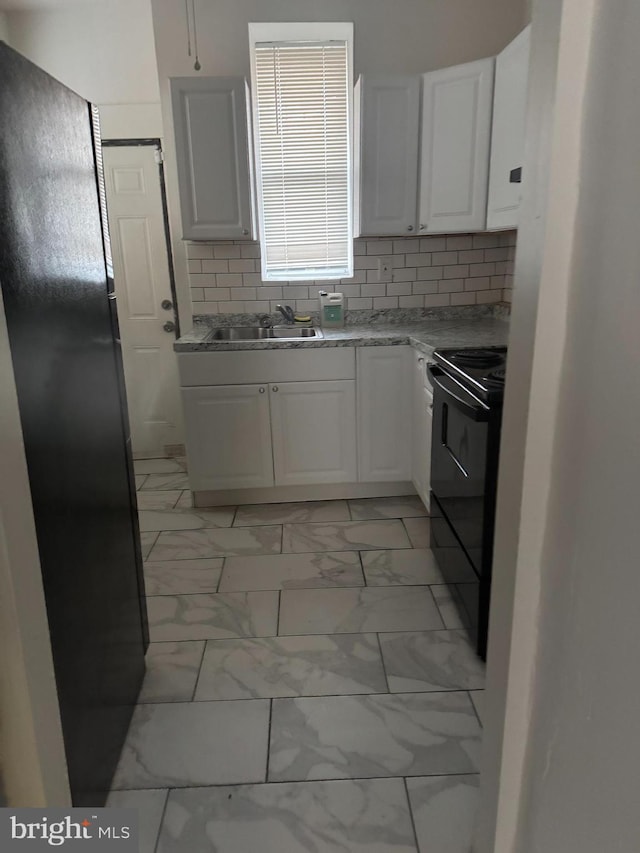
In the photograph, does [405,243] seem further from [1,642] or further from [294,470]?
[1,642]

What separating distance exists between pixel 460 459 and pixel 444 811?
1105 mm

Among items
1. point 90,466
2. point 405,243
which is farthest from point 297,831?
point 405,243

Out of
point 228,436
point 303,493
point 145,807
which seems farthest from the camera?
point 303,493

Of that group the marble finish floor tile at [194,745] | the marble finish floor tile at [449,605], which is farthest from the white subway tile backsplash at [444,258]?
the marble finish floor tile at [194,745]

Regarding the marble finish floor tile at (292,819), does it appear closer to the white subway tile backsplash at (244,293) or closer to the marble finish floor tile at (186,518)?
the marble finish floor tile at (186,518)

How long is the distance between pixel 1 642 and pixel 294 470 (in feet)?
7.63

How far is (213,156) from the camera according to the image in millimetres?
3107

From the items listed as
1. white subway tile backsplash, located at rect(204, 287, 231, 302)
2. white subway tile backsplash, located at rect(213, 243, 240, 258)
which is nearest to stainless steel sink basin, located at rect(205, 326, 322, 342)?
white subway tile backsplash, located at rect(204, 287, 231, 302)

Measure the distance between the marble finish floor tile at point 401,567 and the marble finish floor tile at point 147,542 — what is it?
106 cm

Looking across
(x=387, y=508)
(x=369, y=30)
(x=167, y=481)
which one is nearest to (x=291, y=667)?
(x=387, y=508)

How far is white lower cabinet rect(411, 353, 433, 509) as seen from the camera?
111 inches

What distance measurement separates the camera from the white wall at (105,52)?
3.50 metres

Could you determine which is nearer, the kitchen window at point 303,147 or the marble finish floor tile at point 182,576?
the marble finish floor tile at point 182,576

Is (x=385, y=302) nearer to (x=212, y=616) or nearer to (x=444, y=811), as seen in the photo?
(x=212, y=616)
